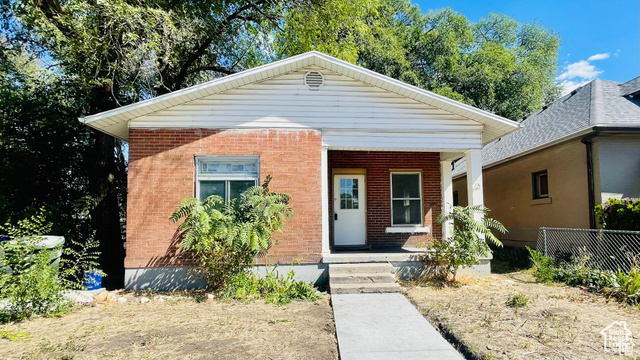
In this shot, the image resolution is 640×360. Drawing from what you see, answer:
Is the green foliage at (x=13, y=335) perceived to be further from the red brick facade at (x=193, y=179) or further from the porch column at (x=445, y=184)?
the porch column at (x=445, y=184)

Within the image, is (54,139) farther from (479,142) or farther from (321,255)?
(479,142)

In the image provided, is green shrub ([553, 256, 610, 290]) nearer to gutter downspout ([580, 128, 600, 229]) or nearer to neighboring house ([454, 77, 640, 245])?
gutter downspout ([580, 128, 600, 229])

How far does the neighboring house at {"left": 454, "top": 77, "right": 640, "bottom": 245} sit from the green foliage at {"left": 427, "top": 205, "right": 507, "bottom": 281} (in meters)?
3.23

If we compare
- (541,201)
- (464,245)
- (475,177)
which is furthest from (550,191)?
(464,245)

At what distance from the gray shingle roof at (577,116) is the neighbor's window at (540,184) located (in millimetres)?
861

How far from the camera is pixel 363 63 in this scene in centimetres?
2086

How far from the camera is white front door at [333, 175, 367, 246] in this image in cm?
1016

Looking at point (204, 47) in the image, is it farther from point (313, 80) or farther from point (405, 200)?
point (405, 200)

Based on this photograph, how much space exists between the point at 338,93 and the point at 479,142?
338 cm

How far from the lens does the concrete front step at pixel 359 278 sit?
7.06 metres

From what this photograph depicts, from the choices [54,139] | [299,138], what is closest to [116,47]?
[54,139]

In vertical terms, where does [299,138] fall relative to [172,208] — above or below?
above

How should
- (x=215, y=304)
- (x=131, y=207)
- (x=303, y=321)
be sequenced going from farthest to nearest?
(x=131, y=207) → (x=215, y=304) → (x=303, y=321)

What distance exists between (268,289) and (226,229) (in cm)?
142
